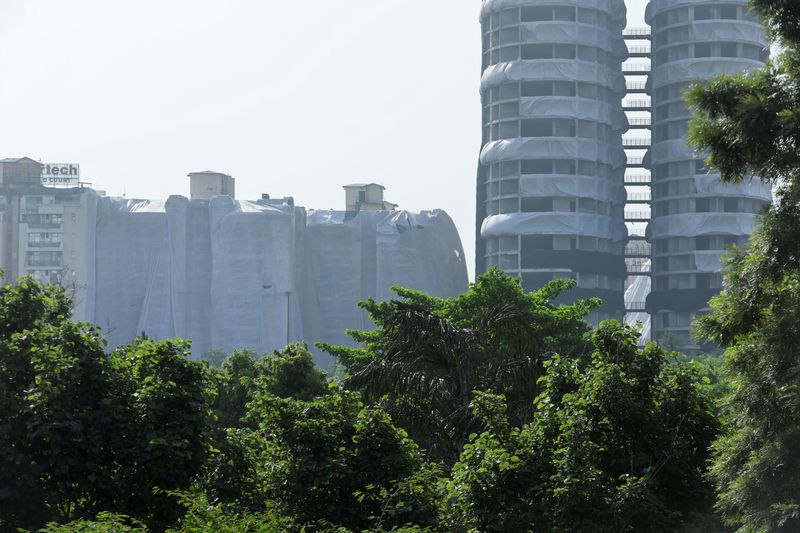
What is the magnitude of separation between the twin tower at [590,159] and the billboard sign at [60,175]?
47.8 metres

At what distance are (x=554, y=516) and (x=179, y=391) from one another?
23.1 feet

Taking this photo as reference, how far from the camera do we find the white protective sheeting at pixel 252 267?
144250 millimetres

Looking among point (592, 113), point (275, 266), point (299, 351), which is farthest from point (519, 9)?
point (299, 351)

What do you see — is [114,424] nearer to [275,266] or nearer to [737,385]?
[737,385]

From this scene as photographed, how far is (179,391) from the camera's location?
2388 cm

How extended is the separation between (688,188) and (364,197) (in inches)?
1680

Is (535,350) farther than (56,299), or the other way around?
(535,350)

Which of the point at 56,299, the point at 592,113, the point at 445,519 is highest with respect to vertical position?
the point at 592,113

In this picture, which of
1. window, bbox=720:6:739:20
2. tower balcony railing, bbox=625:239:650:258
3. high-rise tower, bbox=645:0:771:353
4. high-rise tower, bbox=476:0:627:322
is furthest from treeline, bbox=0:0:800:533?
tower balcony railing, bbox=625:239:650:258

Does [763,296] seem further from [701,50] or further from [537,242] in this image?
[701,50]

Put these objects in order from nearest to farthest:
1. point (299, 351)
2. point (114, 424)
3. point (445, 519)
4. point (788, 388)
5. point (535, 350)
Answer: point (788, 388) → point (445, 519) → point (114, 424) → point (535, 350) → point (299, 351)

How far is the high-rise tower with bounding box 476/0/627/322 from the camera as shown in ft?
513

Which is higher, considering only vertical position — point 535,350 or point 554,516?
point 535,350

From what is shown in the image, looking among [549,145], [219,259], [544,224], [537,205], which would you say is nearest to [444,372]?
[219,259]
